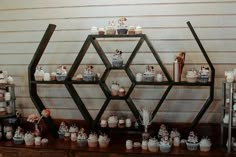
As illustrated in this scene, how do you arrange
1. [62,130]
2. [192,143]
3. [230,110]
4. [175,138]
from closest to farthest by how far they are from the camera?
1. [230,110]
2. [192,143]
3. [175,138]
4. [62,130]

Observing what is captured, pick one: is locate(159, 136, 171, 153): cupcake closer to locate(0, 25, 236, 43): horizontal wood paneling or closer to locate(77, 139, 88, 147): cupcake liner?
locate(77, 139, 88, 147): cupcake liner

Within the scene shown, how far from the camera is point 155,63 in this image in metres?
2.66

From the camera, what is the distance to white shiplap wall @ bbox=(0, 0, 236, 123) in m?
2.56

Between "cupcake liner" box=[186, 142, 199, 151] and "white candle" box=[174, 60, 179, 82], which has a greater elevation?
"white candle" box=[174, 60, 179, 82]

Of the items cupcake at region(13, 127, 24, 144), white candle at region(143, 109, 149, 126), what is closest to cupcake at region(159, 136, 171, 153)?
white candle at region(143, 109, 149, 126)

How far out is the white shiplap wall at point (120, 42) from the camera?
101 inches

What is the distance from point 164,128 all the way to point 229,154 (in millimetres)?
572

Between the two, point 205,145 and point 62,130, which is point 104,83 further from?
point 205,145

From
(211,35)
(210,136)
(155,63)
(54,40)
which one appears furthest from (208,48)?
(54,40)

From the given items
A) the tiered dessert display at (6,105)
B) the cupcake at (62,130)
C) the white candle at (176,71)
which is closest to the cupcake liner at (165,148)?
the white candle at (176,71)

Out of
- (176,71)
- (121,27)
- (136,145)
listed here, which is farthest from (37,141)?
(176,71)

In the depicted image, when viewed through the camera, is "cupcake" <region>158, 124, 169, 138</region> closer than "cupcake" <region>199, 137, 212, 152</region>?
No

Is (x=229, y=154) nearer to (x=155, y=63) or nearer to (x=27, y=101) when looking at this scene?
(x=155, y=63)

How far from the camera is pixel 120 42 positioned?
2.71 m
